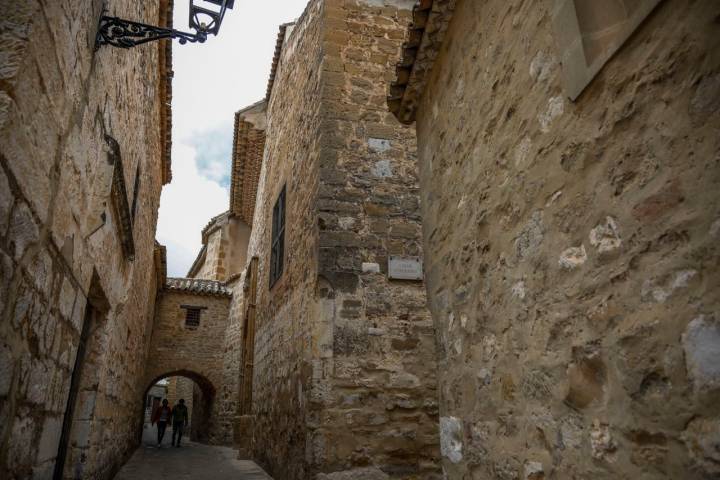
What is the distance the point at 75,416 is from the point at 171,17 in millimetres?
4484

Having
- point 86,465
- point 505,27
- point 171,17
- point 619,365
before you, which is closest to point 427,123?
point 505,27

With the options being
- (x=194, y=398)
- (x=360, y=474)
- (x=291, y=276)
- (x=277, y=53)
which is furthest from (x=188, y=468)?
(x=194, y=398)

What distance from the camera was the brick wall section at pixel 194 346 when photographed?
14234mm

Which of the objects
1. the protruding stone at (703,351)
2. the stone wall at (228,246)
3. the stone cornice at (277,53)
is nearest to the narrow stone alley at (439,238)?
the protruding stone at (703,351)

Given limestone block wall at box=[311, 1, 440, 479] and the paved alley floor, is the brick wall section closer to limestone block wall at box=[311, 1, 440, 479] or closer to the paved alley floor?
the paved alley floor

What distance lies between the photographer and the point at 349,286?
518 centimetres

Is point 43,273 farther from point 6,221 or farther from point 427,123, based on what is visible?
point 427,123

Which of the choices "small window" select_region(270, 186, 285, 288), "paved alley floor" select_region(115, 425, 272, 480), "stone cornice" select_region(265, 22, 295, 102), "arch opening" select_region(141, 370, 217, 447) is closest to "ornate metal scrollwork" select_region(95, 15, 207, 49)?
"small window" select_region(270, 186, 285, 288)

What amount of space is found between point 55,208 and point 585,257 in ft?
7.94

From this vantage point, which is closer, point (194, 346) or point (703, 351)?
point (703, 351)

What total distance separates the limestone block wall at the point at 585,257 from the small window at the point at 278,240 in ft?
16.4

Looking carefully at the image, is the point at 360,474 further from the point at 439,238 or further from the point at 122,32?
the point at 122,32

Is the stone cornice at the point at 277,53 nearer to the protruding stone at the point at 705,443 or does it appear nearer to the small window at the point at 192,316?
the small window at the point at 192,316

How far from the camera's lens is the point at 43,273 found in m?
2.32
